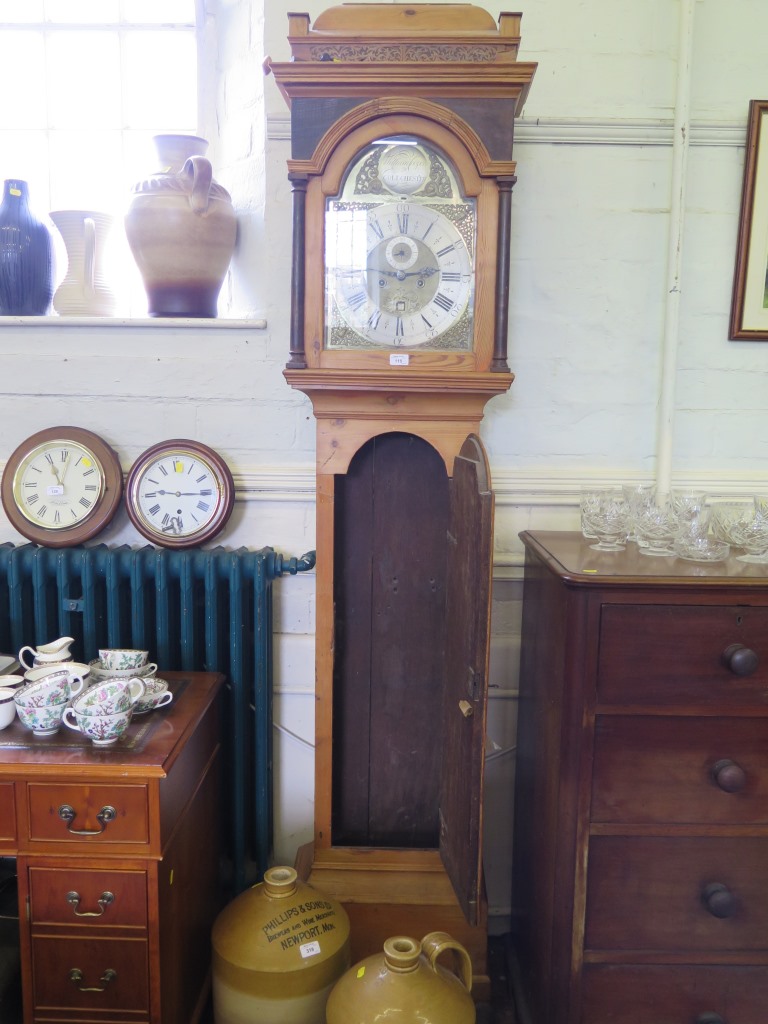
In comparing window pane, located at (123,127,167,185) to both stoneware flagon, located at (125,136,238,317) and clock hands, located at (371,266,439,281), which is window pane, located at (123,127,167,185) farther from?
clock hands, located at (371,266,439,281)

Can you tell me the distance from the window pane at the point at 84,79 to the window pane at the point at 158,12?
77 mm

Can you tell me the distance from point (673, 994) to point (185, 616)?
4.16 feet

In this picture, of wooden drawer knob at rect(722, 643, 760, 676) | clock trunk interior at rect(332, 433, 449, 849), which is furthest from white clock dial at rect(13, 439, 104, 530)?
wooden drawer knob at rect(722, 643, 760, 676)

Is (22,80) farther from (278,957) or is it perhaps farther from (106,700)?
(278,957)

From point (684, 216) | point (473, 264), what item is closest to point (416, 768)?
point (473, 264)

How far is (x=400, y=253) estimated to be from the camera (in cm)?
159

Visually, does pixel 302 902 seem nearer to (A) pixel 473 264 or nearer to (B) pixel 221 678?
(B) pixel 221 678

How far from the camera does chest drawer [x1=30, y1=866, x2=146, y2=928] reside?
4.65 ft

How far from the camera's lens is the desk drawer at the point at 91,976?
1.44 m

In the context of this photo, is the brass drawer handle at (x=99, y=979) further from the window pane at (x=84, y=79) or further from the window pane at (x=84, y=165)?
the window pane at (x=84, y=79)

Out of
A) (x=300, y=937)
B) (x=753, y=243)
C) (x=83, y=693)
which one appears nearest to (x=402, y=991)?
(x=300, y=937)

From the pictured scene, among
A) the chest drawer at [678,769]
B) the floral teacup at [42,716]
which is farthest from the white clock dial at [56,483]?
the chest drawer at [678,769]

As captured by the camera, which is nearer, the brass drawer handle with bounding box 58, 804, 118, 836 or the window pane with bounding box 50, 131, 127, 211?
the brass drawer handle with bounding box 58, 804, 118, 836

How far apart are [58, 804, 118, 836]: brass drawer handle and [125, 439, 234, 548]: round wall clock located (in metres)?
0.65
